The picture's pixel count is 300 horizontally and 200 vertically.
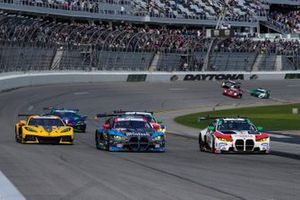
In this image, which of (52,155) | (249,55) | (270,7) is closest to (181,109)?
(249,55)

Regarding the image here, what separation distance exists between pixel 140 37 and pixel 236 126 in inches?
1957

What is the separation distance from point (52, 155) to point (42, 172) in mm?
5534

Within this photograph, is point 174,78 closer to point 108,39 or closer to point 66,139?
point 108,39

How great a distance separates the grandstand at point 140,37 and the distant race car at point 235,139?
28.0m

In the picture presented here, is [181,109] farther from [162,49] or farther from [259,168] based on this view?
[259,168]

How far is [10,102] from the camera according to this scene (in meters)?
53.9

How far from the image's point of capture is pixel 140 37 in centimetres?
7550

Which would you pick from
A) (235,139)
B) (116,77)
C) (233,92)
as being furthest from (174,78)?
(235,139)

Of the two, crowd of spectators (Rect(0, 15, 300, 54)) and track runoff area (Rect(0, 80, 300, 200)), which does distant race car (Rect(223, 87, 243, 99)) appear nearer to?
crowd of spectators (Rect(0, 15, 300, 54))

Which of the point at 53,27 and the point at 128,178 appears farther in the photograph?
the point at 53,27

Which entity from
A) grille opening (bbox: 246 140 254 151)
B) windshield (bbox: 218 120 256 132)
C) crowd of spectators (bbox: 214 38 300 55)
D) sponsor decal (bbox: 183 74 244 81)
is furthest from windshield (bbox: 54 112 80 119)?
crowd of spectators (bbox: 214 38 300 55)

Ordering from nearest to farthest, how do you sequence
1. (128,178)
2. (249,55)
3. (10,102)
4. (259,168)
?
(128,178) < (259,168) < (10,102) < (249,55)

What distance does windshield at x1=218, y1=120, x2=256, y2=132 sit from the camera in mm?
26156

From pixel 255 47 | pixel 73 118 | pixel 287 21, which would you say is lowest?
pixel 255 47
